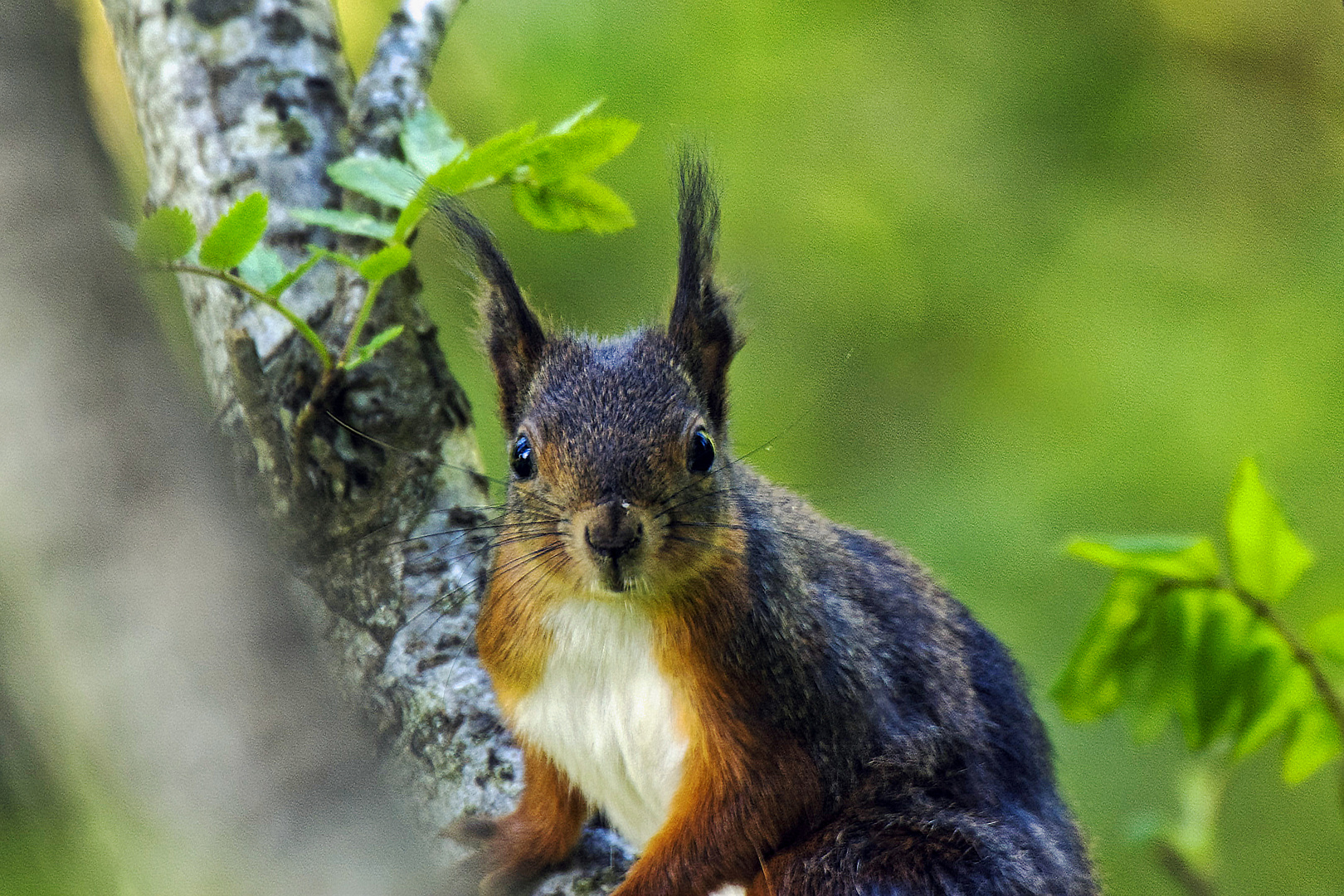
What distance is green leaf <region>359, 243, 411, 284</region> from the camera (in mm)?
2201

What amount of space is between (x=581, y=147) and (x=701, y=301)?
483 millimetres

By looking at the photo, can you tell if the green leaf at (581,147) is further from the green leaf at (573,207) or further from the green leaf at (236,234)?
the green leaf at (236,234)

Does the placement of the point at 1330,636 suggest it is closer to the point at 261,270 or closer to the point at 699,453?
the point at 699,453

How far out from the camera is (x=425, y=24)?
313cm

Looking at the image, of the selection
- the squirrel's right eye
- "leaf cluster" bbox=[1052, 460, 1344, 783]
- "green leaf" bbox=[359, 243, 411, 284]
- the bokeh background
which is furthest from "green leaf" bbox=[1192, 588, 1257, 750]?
the bokeh background

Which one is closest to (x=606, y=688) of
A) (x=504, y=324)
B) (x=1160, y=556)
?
(x=504, y=324)

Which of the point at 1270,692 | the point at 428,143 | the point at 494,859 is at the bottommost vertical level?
the point at 494,859

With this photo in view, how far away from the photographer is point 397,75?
3.00m

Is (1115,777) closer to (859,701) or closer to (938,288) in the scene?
(938,288)

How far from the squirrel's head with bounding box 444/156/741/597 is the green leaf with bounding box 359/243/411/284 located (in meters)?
0.33

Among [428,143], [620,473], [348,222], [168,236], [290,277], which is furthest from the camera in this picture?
[428,143]

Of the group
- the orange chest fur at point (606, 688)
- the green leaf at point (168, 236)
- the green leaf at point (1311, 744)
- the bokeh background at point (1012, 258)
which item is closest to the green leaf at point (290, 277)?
the green leaf at point (168, 236)

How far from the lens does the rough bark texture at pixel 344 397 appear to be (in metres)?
2.61

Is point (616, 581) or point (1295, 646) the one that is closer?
point (616, 581)
